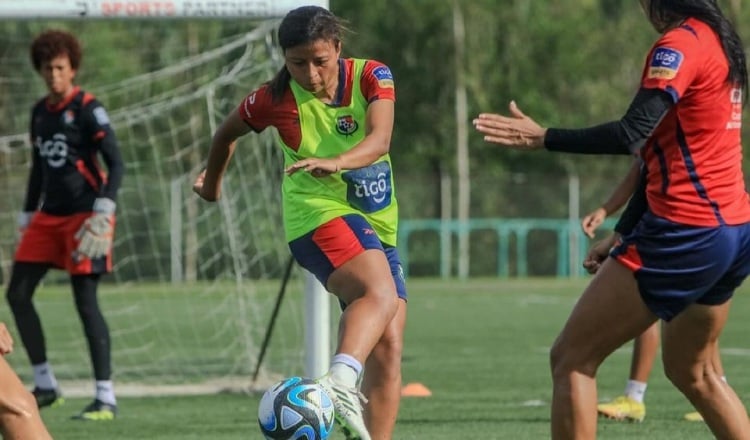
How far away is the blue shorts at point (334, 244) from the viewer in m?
5.79

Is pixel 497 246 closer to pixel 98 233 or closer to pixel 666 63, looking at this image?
pixel 98 233

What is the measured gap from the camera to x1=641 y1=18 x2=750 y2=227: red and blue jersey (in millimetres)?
5031

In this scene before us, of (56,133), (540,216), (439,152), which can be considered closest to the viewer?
(56,133)

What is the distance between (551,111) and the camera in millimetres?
39281

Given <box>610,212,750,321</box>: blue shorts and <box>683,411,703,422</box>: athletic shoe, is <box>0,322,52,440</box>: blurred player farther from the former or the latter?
<box>683,411,703,422</box>: athletic shoe

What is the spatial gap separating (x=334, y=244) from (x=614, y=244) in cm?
108

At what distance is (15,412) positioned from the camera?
15.9ft

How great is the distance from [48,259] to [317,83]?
150 inches

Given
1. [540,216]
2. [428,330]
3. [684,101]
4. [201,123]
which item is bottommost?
[540,216]

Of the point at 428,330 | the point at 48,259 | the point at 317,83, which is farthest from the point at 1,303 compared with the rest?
the point at 317,83

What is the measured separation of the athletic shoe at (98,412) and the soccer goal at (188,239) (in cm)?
120

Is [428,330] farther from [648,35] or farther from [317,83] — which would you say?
[648,35]

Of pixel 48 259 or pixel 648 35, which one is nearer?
pixel 48 259

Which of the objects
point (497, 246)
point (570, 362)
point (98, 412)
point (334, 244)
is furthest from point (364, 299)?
point (497, 246)
